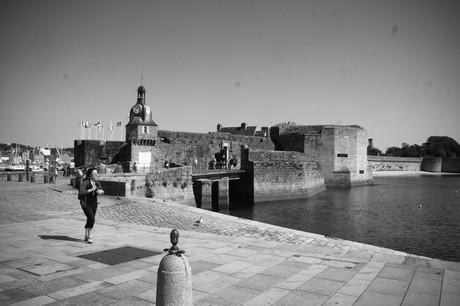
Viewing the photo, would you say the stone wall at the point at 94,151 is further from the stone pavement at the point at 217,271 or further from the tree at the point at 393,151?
the tree at the point at 393,151

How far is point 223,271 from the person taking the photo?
20.5 feet

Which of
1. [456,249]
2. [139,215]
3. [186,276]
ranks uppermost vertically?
[186,276]

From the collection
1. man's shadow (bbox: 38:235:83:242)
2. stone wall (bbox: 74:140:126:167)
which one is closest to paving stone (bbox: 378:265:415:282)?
man's shadow (bbox: 38:235:83:242)

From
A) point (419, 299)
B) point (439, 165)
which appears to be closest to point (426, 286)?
point (419, 299)

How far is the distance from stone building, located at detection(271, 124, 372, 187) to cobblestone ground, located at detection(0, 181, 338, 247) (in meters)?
34.6

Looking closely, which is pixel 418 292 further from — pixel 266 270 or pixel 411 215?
pixel 411 215

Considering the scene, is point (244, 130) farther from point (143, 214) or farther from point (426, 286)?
point (426, 286)

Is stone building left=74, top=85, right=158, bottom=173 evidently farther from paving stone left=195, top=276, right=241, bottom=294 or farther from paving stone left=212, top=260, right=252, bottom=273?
paving stone left=195, top=276, right=241, bottom=294

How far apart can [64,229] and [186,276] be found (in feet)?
23.8

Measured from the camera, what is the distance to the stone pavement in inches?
196

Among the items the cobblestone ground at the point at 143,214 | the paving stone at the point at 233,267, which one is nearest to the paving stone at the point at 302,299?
the paving stone at the point at 233,267

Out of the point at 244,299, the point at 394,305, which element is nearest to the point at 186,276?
the point at 244,299

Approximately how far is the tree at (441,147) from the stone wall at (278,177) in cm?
10156

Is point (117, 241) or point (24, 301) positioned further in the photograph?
point (117, 241)
